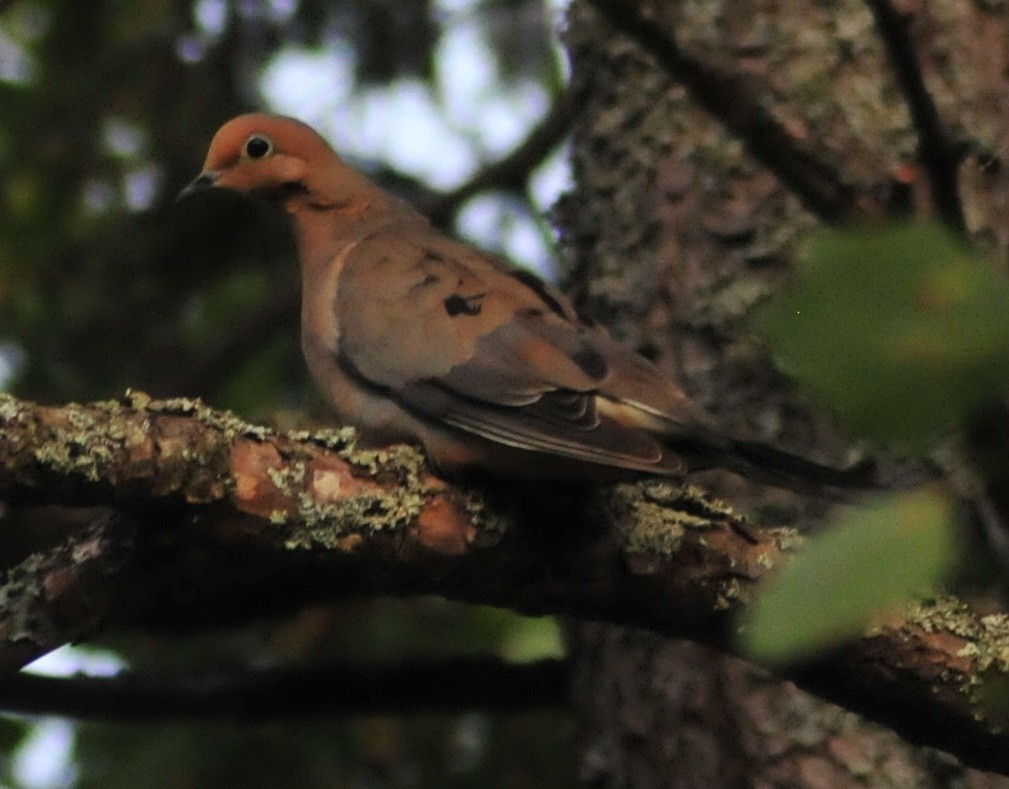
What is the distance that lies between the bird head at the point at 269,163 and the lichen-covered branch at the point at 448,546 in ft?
5.59

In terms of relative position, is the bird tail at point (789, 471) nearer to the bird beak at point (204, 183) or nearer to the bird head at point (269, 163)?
the bird head at point (269, 163)

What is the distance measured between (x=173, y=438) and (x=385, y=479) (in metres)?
0.43

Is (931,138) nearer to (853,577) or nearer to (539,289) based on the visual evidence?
(539,289)

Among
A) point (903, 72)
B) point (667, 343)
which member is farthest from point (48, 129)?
point (903, 72)

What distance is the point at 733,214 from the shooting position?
3.70 m

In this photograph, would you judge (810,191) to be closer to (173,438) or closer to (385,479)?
(385,479)

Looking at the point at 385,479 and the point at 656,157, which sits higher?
the point at 656,157

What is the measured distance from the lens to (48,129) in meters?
4.96

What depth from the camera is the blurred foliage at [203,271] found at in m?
4.54

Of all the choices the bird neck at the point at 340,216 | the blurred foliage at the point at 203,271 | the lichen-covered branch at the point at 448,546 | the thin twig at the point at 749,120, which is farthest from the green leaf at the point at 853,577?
the blurred foliage at the point at 203,271

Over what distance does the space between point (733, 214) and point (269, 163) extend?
1.31 metres

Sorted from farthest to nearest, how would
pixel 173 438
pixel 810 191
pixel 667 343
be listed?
1. pixel 667 343
2. pixel 810 191
3. pixel 173 438

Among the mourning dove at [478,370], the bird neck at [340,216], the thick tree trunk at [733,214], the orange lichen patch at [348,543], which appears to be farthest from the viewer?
the bird neck at [340,216]

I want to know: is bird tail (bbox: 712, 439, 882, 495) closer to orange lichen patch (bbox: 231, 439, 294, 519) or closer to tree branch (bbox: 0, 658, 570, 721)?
orange lichen patch (bbox: 231, 439, 294, 519)
